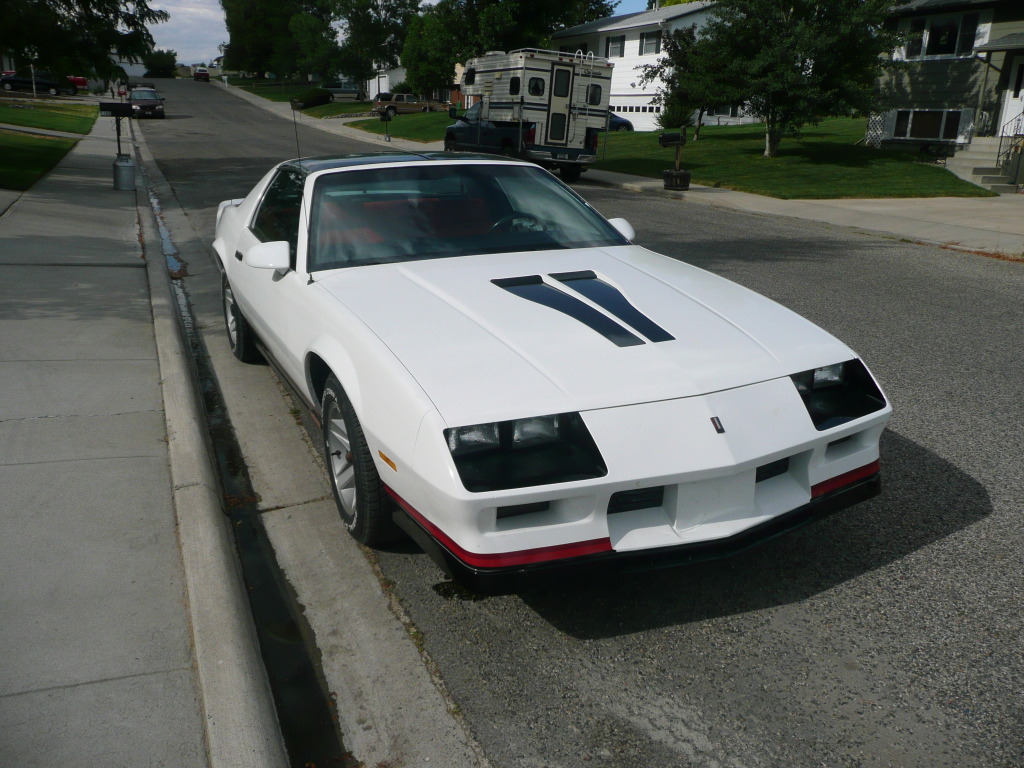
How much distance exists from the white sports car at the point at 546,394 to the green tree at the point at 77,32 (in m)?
14.8

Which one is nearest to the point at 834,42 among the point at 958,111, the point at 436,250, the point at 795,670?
the point at 958,111

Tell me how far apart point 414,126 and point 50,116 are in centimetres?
1580

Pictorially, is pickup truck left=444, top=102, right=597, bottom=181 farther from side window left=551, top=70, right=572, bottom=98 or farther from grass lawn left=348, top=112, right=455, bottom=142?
grass lawn left=348, top=112, right=455, bottom=142

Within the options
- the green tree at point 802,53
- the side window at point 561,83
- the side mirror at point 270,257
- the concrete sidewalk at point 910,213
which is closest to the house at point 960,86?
the green tree at point 802,53

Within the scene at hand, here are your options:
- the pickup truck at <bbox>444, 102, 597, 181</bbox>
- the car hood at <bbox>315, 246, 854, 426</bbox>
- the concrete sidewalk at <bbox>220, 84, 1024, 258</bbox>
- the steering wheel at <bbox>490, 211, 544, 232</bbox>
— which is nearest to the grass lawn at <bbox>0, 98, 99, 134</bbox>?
the pickup truck at <bbox>444, 102, 597, 181</bbox>

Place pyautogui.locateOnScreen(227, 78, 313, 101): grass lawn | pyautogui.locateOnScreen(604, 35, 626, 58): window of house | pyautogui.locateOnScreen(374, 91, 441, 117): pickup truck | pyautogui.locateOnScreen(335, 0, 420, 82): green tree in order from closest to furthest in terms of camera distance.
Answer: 1. pyautogui.locateOnScreen(604, 35, 626, 58): window of house
2. pyautogui.locateOnScreen(374, 91, 441, 117): pickup truck
3. pyautogui.locateOnScreen(227, 78, 313, 101): grass lawn
4. pyautogui.locateOnScreen(335, 0, 420, 82): green tree

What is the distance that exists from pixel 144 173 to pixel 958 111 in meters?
22.5

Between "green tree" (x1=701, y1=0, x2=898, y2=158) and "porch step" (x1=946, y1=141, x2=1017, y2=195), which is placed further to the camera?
"green tree" (x1=701, y1=0, x2=898, y2=158)

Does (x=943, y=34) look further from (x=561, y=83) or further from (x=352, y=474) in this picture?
(x=352, y=474)

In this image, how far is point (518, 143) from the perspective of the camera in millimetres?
22109

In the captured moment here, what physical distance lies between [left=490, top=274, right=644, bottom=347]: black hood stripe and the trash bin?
14.0 metres

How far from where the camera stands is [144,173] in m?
19.9

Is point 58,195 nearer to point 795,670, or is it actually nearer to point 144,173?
point 144,173

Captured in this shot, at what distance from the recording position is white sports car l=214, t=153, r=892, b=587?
277 centimetres
